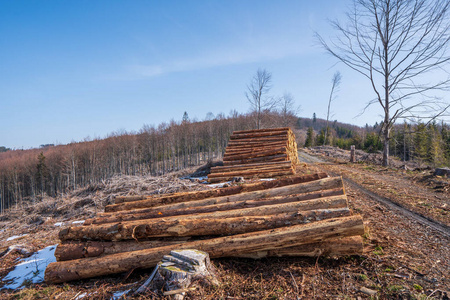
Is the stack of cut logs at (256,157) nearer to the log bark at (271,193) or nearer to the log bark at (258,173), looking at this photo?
the log bark at (258,173)

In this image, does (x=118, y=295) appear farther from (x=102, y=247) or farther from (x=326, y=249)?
(x=326, y=249)

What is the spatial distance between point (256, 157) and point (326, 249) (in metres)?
7.86

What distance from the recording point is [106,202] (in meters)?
7.88

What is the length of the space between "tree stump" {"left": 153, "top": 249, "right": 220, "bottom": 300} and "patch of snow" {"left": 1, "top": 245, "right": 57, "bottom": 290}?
2.64 m

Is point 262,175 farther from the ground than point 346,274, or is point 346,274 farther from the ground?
point 262,175

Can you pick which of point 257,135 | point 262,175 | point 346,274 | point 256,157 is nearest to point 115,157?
point 257,135

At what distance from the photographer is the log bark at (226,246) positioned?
346 centimetres

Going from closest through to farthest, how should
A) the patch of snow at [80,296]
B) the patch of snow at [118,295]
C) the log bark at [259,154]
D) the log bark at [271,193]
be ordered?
the patch of snow at [118,295] < the patch of snow at [80,296] < the log bark at [271,193] < the log bark at [259,154]

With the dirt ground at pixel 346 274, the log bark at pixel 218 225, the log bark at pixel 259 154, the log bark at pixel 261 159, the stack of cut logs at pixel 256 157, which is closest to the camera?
the dirt ground at pixel 346 274

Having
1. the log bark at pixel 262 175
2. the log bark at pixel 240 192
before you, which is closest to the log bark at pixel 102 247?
the log bark at pixel 240 192

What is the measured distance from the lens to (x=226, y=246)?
351 cm

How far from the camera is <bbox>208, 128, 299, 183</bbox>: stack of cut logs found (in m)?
9.66

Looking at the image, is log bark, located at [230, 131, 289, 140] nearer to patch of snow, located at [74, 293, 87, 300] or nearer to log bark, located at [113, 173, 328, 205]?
log bark, located at [113, 173, 328, 205]

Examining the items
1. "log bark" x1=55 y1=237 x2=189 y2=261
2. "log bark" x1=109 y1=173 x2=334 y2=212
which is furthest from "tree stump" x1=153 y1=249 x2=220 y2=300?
"log bark" x1=109 y1=173 x2=334 y2=212
